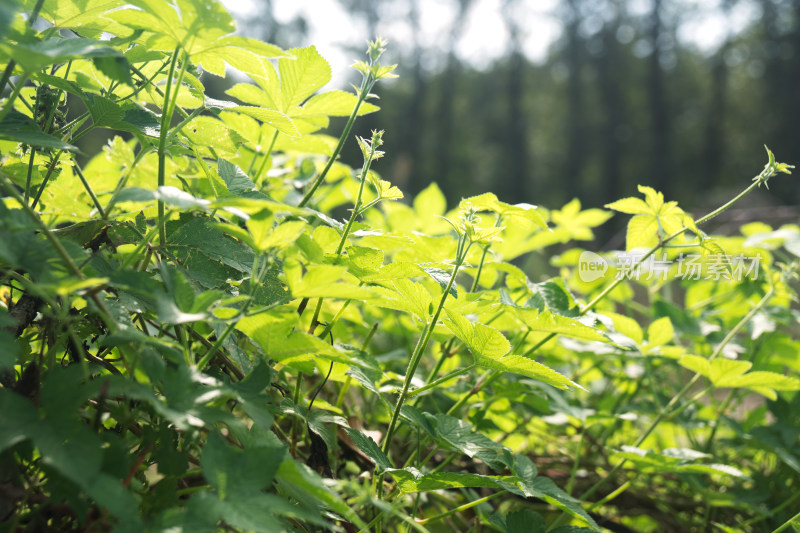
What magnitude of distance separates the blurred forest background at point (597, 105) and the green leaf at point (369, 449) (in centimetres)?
1461

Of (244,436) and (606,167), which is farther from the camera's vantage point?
(606,167)

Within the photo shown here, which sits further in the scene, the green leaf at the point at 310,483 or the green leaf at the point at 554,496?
the green leaf at the point at 554,496

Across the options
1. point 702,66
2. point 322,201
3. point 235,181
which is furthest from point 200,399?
point 702,66

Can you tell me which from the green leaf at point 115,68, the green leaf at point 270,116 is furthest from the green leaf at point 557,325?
the green leaf at point 115,68

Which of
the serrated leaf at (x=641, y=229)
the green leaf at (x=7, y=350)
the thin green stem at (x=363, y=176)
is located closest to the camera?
the green leaf at (x=7, y=350)

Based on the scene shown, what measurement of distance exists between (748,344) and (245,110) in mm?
1186

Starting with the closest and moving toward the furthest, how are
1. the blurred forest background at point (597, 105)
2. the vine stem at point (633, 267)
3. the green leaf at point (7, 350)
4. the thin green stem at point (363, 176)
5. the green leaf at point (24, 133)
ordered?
the green leaf at point (7, 350)
the green leaf at point (24, 133)
the thin green stem at point (363, 176)
the vine stem at point (633, 267)
the blurred forest background at point (597, 105)

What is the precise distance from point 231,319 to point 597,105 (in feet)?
63.3

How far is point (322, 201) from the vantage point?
1156 mm

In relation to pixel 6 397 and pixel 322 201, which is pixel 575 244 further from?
pixel 6 397

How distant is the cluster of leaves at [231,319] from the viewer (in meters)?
0.39

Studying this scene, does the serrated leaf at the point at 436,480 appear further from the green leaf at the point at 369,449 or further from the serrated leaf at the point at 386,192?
the serrated leaf at the point at 386,192

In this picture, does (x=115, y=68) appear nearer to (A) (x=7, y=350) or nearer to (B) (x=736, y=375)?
(A) (x=7, y=350)

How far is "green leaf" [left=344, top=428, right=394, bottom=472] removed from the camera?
0.55m
